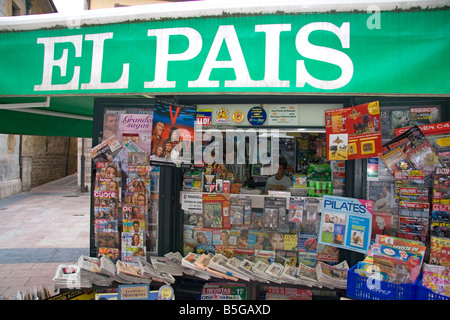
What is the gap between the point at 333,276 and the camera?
9.85 ft

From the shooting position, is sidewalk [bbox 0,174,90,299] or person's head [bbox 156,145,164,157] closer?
person's head [bbox 156,145,164,157]

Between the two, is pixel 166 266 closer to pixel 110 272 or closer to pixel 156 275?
pixel 156 275

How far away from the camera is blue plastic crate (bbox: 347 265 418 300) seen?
2.48 m

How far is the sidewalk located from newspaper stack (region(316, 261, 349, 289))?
8.87ft

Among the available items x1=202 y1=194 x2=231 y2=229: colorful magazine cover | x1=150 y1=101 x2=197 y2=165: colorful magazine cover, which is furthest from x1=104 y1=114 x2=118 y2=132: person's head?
x1=202 y1=194 x2=231 y2=229: colorful magazine cover

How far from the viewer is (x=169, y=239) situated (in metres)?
3.59

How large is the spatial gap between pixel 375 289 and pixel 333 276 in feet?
1.56

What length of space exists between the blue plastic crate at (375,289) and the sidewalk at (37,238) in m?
2.87

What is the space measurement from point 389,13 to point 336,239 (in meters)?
2.02

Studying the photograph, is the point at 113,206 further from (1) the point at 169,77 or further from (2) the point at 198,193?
(1) the point at 169,77

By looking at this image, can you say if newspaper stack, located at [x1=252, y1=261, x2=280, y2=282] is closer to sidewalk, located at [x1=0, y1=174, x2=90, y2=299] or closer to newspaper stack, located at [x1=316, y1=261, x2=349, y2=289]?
newspaper stack, located at [x1=316, y1=261, x2=349, y2=289]

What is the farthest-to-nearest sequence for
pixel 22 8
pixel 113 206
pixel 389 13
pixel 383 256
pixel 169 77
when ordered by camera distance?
pixel 22 8 < pixel 113 206 < pixel 383 256 < pixel 169 77 < pixel 389 13

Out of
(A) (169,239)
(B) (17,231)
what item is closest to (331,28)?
(A) (169,239)

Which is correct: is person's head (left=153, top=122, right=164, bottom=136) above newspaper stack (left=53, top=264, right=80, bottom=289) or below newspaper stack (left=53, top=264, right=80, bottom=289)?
above
